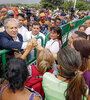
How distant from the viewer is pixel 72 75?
1166 mm

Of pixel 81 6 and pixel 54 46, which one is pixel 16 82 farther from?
pixel 81 6

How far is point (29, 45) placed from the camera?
63.3 inches

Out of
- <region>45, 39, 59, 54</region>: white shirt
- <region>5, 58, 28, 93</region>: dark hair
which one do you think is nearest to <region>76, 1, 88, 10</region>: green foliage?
<region>45, 39, 59, 54</region>: white shirt

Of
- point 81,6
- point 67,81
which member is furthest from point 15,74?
point 81,6

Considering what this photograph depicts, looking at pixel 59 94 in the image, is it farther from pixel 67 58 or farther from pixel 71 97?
pixel 67 58

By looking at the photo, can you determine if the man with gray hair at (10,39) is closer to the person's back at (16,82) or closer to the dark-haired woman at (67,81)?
the person's back at (16,82)

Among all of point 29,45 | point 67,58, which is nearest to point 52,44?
point 29,45

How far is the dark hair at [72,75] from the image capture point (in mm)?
1079

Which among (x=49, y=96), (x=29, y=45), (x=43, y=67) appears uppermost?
(x=29, y=45)

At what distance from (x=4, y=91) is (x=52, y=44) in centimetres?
142

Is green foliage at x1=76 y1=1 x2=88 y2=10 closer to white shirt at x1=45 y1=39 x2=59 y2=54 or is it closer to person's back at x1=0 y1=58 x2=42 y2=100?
white shirt at x1=45 y1=39 x2=59 y2=54

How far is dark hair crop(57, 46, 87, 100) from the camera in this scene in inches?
42.5

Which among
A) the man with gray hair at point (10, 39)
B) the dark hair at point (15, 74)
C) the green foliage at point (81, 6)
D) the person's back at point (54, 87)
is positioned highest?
the green foliage at point (81, 6)

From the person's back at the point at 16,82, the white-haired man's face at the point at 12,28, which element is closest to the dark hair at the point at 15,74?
the person's back at the point at 16,82
